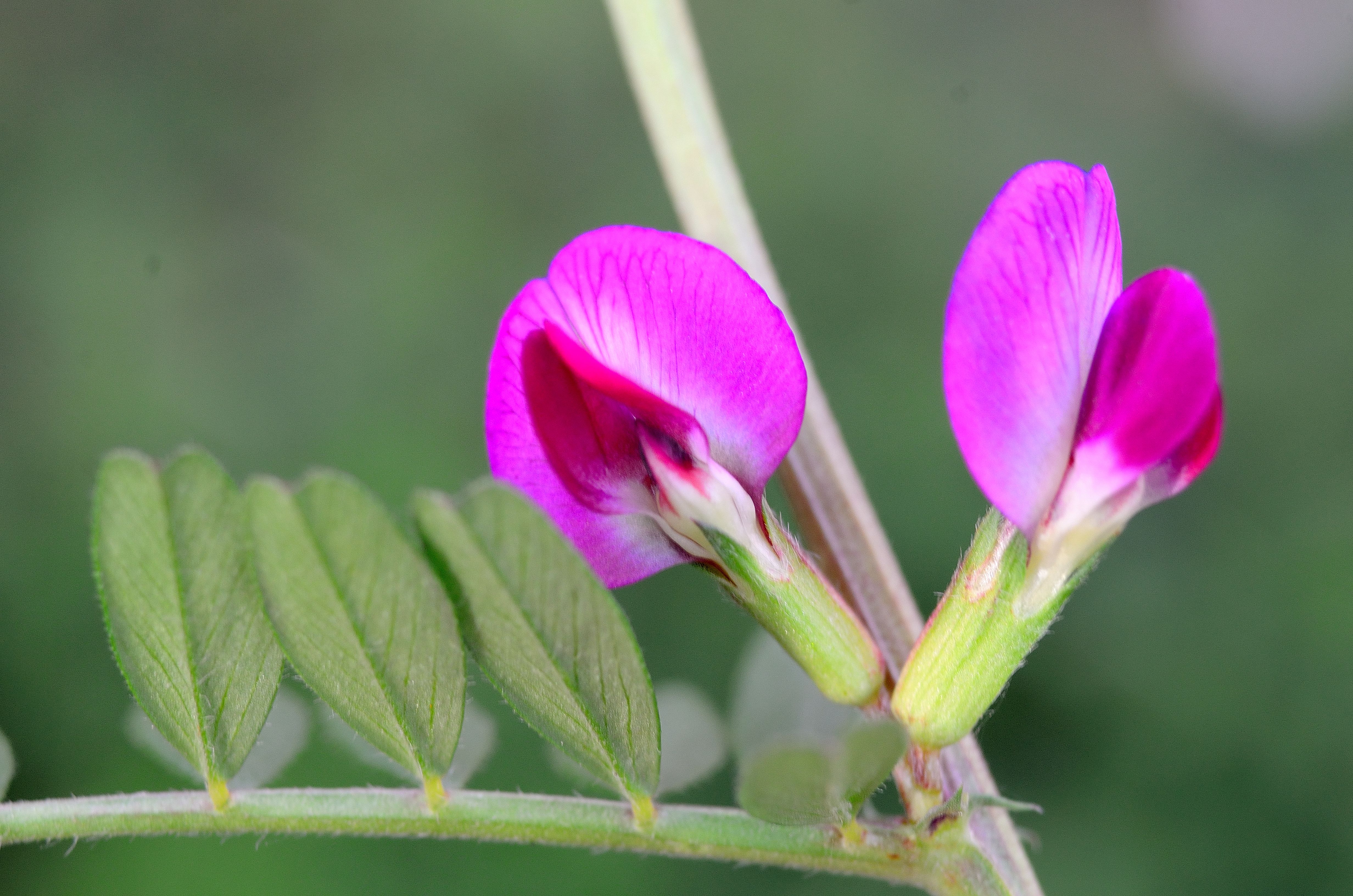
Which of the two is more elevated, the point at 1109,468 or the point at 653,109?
the point at 653,109

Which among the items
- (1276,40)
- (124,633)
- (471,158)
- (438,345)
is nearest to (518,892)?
(438,345)

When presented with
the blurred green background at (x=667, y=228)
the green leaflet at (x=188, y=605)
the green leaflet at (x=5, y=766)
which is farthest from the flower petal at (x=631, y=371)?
the blurred green background at (x=667, y=228)

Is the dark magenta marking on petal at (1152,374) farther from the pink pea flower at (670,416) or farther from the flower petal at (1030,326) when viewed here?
the pink pea flower at (670,416)

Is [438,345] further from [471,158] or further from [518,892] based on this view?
[518,892]

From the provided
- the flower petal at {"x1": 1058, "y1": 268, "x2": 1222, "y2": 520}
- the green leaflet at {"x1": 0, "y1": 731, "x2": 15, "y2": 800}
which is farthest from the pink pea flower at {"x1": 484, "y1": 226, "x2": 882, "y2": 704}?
the green leaflet at {"x1": 0, "y1": 731, "x2": 15, "y2": 800}

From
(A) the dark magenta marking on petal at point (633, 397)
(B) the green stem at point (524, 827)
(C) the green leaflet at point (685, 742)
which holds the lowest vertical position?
(C) the green leaflet at point (685, 742)

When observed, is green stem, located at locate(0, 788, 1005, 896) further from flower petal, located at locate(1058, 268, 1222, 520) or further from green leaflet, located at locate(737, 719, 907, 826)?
flower petal, located at locate(1058, 268, 1222, 520)
